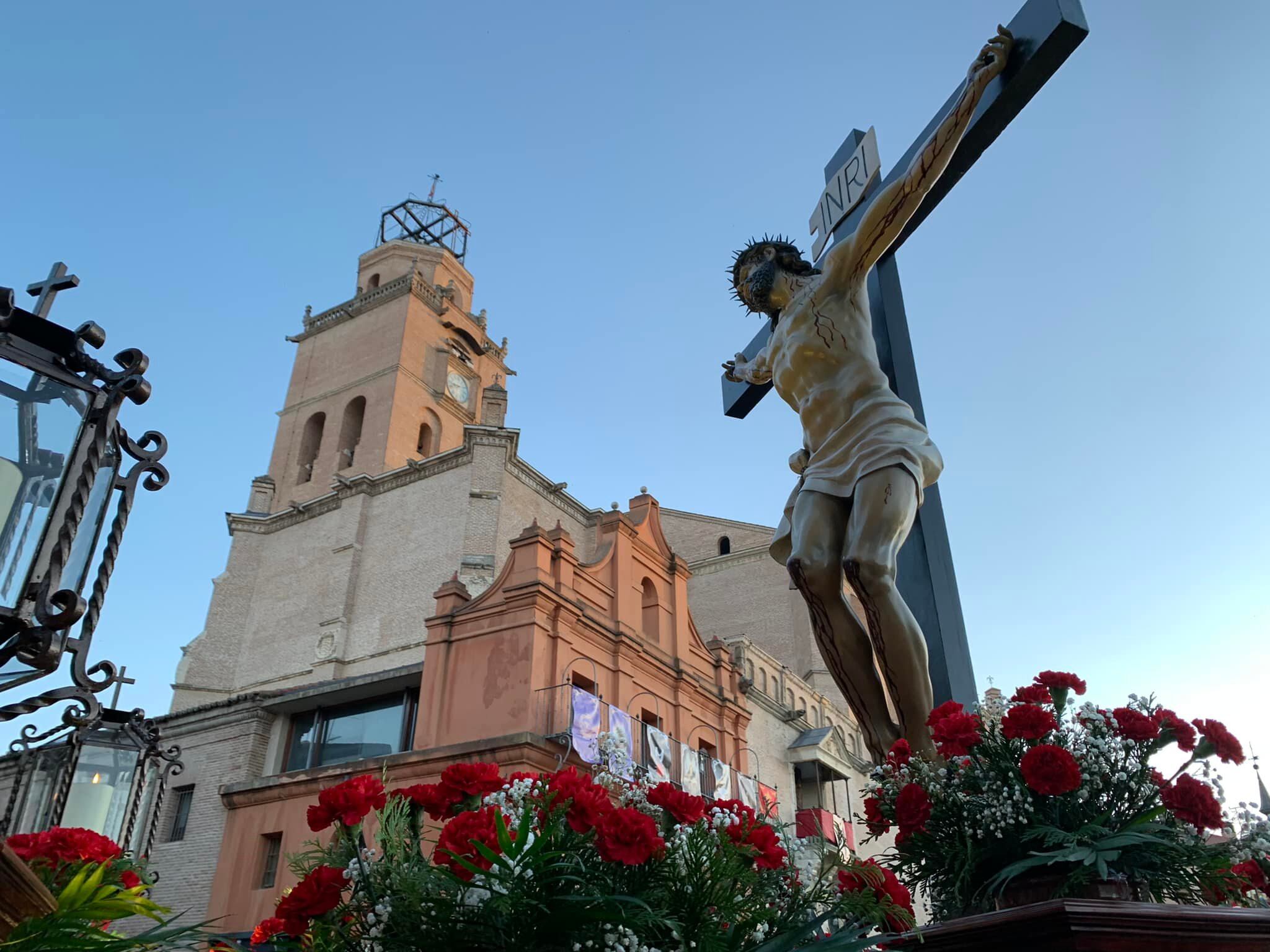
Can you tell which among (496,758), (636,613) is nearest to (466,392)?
(636,613)

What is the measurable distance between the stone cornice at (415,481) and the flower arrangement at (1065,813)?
24.0m

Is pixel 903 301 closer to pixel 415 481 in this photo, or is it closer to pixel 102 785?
pixel 102 785

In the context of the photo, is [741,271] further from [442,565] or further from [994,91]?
[442,565]

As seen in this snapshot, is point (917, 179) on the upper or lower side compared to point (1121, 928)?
upper

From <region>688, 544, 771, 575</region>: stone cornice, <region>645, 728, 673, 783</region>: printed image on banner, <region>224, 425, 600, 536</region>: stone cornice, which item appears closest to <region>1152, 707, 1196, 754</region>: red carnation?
<region>645, 728, 673, 783</region>: printed image on banner

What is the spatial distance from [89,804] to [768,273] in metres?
5.86

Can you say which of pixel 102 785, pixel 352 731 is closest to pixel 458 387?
pixel 352 731

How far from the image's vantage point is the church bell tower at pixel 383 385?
30.7m

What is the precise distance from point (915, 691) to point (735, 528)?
34176 millimetres

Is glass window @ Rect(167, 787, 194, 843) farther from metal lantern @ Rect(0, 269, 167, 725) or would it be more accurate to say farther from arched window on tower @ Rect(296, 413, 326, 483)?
metal lantern @ Rect(0, 269, 167, 725)

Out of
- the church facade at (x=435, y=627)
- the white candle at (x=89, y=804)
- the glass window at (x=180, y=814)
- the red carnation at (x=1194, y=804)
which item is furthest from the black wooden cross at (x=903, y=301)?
the glass window at (x=180, y=814)

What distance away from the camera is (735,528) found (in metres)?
37.1

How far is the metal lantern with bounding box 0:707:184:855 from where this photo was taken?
20.6ft

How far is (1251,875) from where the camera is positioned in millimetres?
2312
